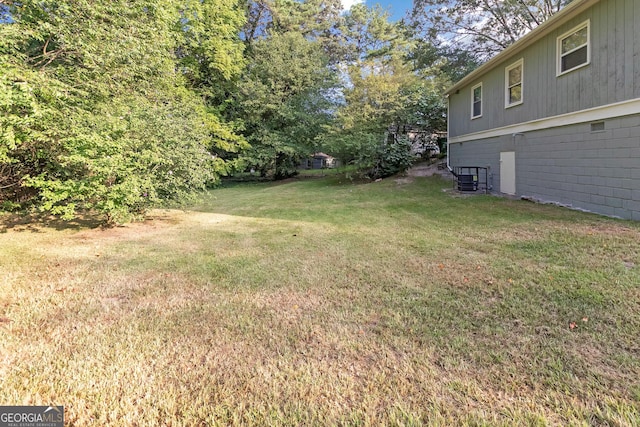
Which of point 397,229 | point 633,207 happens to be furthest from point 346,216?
point 633,207

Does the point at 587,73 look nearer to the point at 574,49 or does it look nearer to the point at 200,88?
the point at 574,49

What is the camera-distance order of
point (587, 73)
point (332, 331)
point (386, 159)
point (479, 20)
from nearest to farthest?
point (332, 331), point (587, 73), point (386, 159), point (479, 20)

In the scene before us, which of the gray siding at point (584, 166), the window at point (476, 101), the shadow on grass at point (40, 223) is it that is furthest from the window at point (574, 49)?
the shadow on grass at point (40, 223)

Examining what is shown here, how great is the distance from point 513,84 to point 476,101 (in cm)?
239

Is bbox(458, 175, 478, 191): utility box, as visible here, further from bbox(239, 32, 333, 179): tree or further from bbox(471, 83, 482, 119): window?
bbox(239, 32, 333, 179): tree

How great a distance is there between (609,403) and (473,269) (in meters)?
2.18

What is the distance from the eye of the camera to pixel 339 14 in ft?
88.0

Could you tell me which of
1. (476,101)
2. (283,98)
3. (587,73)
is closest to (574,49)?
(587,73)

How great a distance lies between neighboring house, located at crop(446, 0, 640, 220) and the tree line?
17.0 ft

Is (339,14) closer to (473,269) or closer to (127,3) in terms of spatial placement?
(127,3)

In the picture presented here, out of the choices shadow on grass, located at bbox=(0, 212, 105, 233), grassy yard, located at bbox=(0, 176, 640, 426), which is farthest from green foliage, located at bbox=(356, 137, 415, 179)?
shadow on grass, located at bbox=(0, 212, 105, 233)

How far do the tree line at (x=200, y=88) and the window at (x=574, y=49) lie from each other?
7.02 meters

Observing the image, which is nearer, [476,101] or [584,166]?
[584,166]

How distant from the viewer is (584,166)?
720 cm
